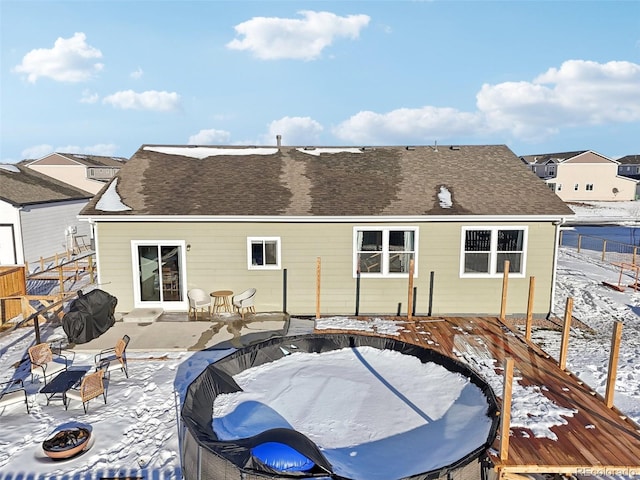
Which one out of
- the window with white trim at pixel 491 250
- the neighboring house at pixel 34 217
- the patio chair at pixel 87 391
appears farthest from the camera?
the neighboring house at pixel 34 217

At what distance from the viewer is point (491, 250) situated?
11023mm

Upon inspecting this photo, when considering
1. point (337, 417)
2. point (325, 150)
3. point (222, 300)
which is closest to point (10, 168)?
point (325, 150)

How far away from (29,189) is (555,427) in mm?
24645

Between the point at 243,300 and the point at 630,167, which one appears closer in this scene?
the point at 243,300

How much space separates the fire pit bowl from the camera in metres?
5.62

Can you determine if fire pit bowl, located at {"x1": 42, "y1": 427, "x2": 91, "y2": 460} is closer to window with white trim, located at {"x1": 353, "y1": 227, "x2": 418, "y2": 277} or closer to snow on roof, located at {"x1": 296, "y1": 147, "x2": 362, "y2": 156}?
window with white trim, located at {"x1": 353, "y1": 227, "x2": 418, "y2": 277}

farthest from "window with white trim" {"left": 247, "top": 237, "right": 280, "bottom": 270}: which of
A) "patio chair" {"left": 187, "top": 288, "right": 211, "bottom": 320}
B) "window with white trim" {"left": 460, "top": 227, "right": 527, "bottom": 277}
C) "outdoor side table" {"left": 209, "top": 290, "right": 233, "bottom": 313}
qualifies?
"window with white trim" {"left": 460, "top": 227, "right": 527, "bottom": 277}

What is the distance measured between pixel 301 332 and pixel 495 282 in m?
5.41

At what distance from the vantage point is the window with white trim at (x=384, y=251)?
11.1 m

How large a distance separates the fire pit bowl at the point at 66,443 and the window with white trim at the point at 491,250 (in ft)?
29.8

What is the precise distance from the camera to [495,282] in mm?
11141

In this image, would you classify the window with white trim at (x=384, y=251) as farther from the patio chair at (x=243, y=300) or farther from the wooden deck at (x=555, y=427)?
the patio chair at (x=243, y=300)

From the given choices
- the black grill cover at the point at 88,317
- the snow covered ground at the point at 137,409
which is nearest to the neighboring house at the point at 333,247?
the black grill cover at the point at 88,317

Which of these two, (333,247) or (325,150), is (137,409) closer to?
(333,247)
